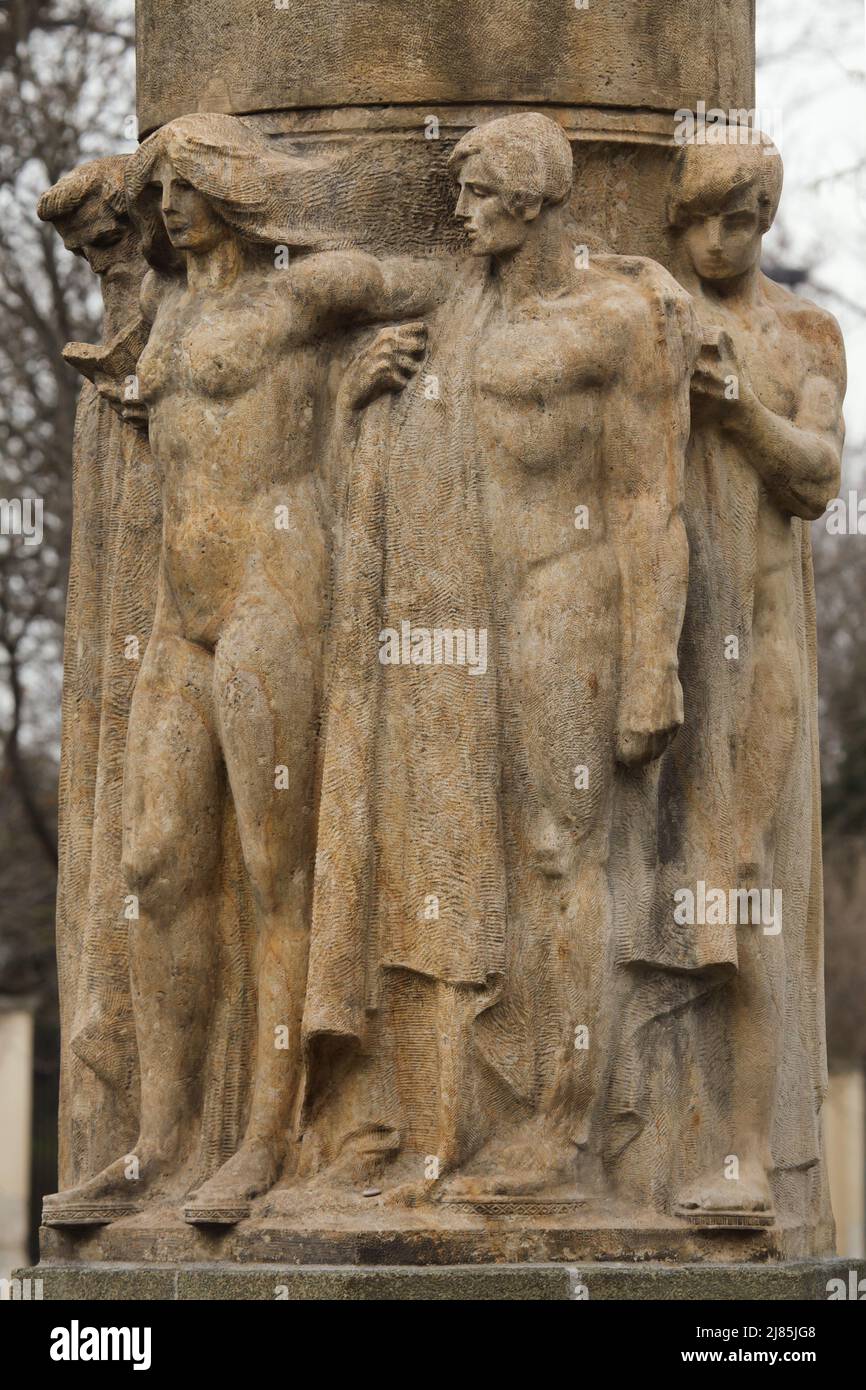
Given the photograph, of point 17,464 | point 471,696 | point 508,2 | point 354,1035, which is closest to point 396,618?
point 471,696

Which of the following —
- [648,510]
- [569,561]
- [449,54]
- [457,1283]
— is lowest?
[457,1283]

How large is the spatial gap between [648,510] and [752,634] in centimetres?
71

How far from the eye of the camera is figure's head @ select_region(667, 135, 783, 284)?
40.2 feet

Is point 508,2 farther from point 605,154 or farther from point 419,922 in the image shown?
point 419,922

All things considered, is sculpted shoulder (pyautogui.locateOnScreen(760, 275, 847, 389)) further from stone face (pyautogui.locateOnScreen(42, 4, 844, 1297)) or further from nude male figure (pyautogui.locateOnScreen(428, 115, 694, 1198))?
nude male figure (pyautogui.locateOnScreen(428, 115, 694, 1198))

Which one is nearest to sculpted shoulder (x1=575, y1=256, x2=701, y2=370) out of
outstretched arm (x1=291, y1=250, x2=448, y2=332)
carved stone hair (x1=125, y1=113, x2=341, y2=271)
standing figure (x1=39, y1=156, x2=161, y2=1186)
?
outstretched arm (x1=291, y1=250, x2=448, y2=332)

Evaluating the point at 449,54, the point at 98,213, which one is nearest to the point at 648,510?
the point at 449,54

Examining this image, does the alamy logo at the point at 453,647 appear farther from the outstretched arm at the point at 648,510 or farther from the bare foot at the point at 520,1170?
the bare foot at the point at 520,1170

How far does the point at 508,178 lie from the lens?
38.7 ft

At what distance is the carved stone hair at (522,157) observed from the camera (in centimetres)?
1179

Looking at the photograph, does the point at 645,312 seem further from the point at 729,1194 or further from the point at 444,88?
the point at 729,1194

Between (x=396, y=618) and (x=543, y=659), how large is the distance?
0.48 meters

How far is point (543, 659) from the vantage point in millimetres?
11773
